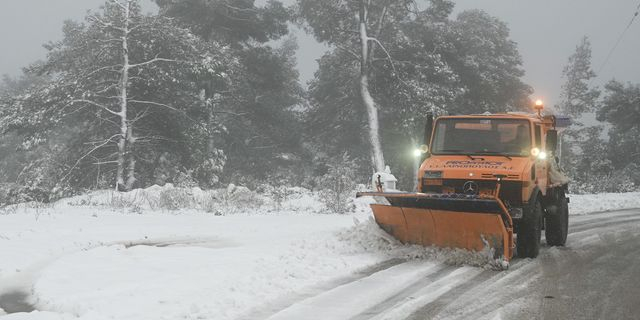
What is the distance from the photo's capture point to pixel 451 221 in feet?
25.4

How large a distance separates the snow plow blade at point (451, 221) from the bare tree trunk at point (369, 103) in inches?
720

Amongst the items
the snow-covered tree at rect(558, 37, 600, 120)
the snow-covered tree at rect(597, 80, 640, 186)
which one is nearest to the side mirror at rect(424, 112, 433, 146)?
the snow-covered tree at rect(597, 80, 640, 186)

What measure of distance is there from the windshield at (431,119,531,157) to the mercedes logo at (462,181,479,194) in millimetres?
905

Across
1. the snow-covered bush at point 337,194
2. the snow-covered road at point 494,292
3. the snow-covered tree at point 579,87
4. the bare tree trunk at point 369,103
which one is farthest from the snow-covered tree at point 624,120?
the snow-covered road at point 494,292

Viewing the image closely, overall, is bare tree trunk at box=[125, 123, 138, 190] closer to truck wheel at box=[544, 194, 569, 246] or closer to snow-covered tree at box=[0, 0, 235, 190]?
snow-covered tree at box=[0, 0, 235, 190]

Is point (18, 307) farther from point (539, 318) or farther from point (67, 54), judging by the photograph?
point (67, 54)

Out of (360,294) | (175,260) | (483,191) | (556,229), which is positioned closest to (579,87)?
(556,229)

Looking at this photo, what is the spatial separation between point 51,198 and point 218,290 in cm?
1921

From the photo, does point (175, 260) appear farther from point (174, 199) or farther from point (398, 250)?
point (174, 199)

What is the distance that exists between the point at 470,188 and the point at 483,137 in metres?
1.29

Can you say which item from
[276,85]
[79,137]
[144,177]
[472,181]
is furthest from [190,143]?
[472,181]

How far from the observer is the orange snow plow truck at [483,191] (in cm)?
748

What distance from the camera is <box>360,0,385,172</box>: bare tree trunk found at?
2695 cm

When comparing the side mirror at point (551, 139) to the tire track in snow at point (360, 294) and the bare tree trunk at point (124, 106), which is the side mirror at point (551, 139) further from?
the bare tree trunk at point (124, 106)
